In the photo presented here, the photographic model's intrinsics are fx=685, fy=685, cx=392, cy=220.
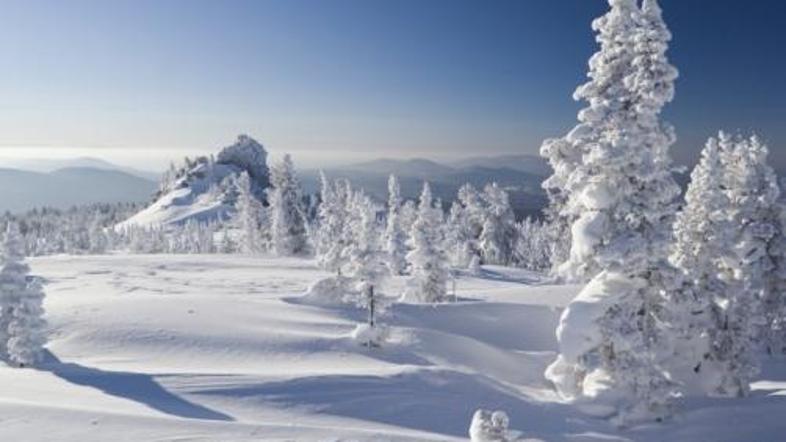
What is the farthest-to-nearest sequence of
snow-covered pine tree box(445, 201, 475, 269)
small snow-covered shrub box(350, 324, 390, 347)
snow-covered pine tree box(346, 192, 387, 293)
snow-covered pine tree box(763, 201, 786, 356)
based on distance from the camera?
snow-covered pine tree box(445, 201, 475, 269) → snow-covered pine tree box(346, 192, 387, 293) → small snow-covered shrub box(350, 324, 390, 347) → snow-covered pine tree box(763, 201, 786, 356)

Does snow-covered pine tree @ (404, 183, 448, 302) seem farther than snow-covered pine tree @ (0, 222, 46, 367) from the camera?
Yes

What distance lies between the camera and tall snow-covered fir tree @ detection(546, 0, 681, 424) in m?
25.4

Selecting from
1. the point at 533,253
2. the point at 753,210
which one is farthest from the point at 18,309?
the point at 533,253

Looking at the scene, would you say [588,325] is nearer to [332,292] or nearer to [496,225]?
[332,292]

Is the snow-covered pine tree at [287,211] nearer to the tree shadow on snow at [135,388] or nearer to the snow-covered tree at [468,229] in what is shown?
the snow-covered tree at [468,229]

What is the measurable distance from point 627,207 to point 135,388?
807 inches

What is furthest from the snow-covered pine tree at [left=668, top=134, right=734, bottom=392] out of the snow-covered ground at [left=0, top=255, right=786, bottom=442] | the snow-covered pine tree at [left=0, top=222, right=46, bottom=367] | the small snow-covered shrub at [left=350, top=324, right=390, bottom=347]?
the snow-covered pine tree at [left=0, top=222, right=46, bottom=367]

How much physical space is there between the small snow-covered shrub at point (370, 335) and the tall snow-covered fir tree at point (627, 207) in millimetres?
15459

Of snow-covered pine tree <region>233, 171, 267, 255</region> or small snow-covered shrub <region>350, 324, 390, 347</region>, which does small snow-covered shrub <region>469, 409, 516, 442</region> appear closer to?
small snow-covered shrub <region>350, 324, 390, 347</region>

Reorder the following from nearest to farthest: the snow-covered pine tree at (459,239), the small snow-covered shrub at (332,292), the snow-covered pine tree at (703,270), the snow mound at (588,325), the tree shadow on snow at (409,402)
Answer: the tree shadow on snow at (409,402), the snow mound at (588,325), the snow-covered pine tree at (703,270), the small snow-covered shrub at (332,292), the snow-covered pine tree at (459,239)

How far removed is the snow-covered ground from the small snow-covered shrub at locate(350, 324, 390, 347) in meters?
0.47

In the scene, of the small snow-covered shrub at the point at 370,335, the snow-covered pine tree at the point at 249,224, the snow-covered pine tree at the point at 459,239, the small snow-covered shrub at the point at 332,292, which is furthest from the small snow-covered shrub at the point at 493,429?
the snow-covered pine tree at the point at 249,224

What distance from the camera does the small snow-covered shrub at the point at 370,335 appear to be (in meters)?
40.0

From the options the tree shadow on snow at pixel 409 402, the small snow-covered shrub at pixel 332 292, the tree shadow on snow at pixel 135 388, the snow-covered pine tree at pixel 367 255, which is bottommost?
the tree shadow on snow at pixel 409 402
